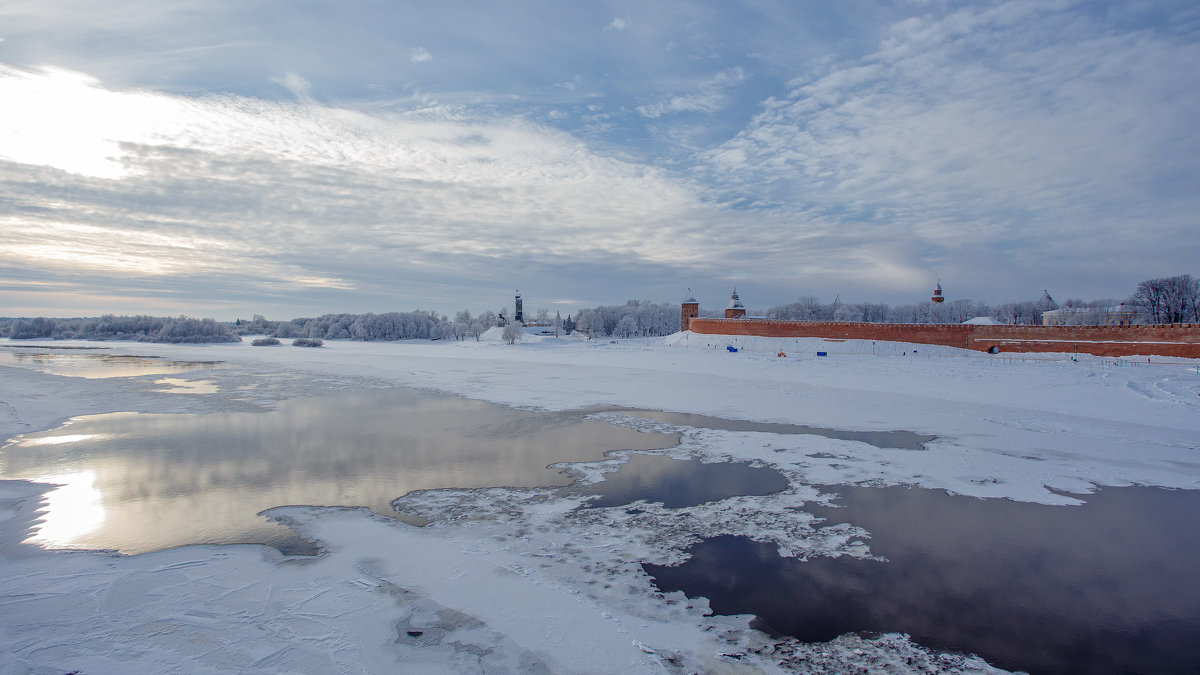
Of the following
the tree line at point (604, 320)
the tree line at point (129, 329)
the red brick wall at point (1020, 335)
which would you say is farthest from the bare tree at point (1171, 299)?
the tree line at point (129, 329)

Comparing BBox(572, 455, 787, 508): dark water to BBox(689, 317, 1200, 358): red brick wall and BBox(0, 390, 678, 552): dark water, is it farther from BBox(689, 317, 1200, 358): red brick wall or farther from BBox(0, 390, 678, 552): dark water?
BBox(689, 317, 1200, 358): red brick wall

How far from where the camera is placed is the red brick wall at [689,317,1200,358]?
2031 centimetres

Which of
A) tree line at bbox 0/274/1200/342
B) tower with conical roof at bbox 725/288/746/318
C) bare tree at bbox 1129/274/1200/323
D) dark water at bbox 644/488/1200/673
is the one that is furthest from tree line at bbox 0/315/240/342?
bare tree at bbox 1129/274/1200/323

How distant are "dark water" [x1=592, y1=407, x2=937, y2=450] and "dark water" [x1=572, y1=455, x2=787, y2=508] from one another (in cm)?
271

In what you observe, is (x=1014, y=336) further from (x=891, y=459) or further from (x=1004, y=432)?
(x=891, y=459)

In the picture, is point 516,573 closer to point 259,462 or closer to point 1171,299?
point 259,462

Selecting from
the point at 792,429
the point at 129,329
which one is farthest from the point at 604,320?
the point at 792,429

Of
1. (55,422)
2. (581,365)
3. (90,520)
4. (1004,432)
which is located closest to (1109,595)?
(1004,432)

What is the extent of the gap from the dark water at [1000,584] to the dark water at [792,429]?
3204 mm

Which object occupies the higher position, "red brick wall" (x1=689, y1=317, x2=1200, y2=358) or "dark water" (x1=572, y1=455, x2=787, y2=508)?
"red brick wall" (x1=689, y1=317, x2=1200, y2=358)

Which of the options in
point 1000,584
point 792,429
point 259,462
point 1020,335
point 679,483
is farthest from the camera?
point 1020,335

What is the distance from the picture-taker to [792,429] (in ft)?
33.2

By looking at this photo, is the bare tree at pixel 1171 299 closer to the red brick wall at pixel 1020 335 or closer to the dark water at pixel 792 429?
the red brick wall at pixel 1020 335

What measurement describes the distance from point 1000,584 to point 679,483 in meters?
3.17
